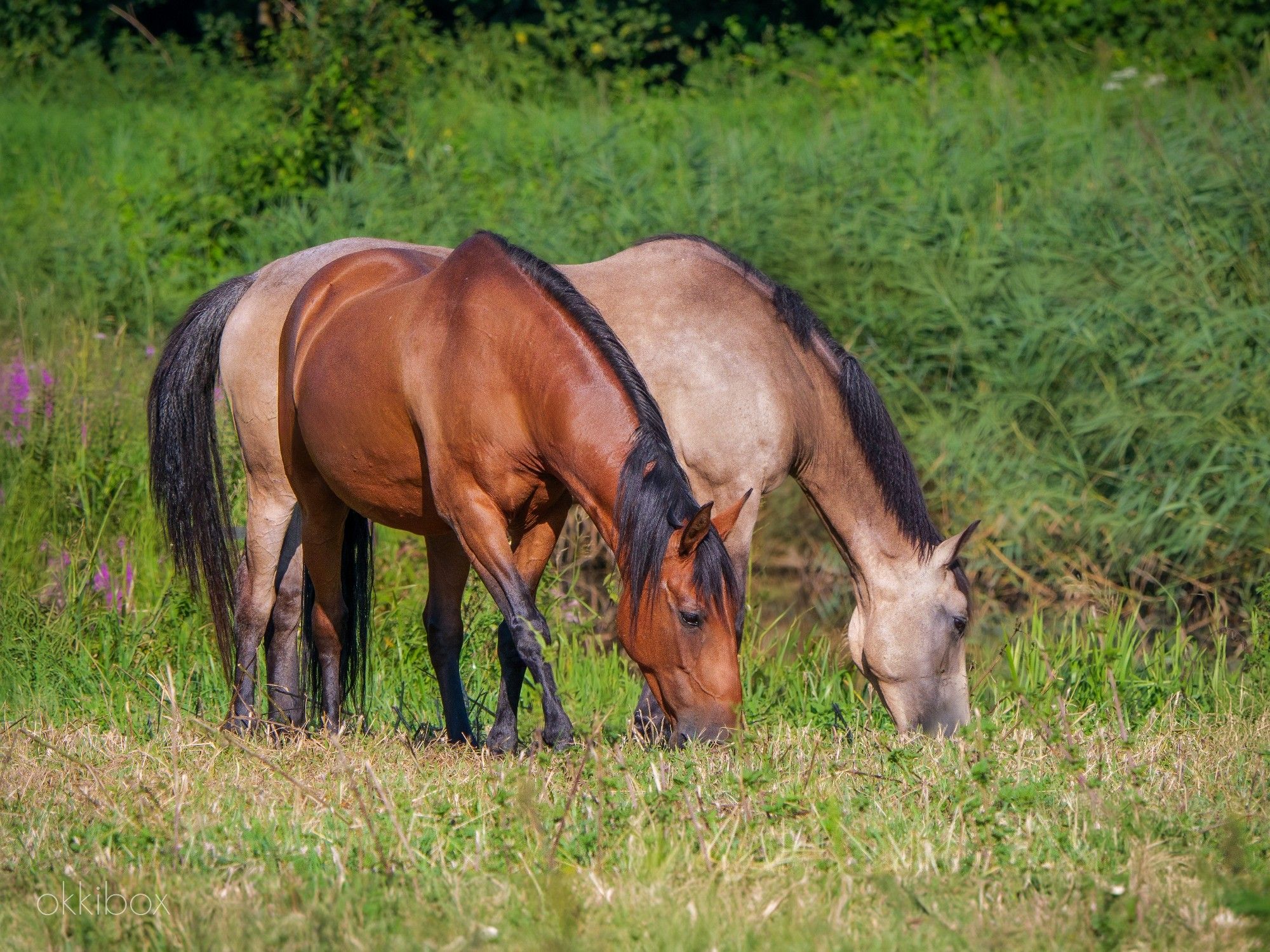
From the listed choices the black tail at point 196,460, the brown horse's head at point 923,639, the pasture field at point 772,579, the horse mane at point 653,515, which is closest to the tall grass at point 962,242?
the pasture field at point 772,579

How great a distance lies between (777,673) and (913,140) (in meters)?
5.14

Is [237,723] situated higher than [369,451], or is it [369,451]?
[369,451]

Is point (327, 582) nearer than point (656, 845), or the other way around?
point (656, 845)

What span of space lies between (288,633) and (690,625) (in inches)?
81.5

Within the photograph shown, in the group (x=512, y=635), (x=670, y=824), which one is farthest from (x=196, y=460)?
(x=670, y=824)

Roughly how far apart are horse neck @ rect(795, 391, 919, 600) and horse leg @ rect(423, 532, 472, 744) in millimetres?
1207

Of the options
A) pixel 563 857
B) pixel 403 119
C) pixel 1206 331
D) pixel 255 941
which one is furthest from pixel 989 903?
pixel 403 119

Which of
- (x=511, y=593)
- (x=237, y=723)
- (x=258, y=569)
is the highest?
(x=511, y=593)

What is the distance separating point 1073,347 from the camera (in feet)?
24.3

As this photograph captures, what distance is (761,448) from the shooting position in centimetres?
455

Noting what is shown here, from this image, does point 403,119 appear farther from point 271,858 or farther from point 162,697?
point 271,858

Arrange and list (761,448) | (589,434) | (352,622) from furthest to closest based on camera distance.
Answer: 1. (352,622)
2. (761,448)
3. (589,434)

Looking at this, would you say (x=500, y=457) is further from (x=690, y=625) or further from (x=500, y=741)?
(x=500, y=741)

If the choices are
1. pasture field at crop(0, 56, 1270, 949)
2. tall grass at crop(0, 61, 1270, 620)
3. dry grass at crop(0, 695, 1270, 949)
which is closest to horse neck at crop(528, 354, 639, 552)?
pasture field at crop(0, 56, 1270, 949)
